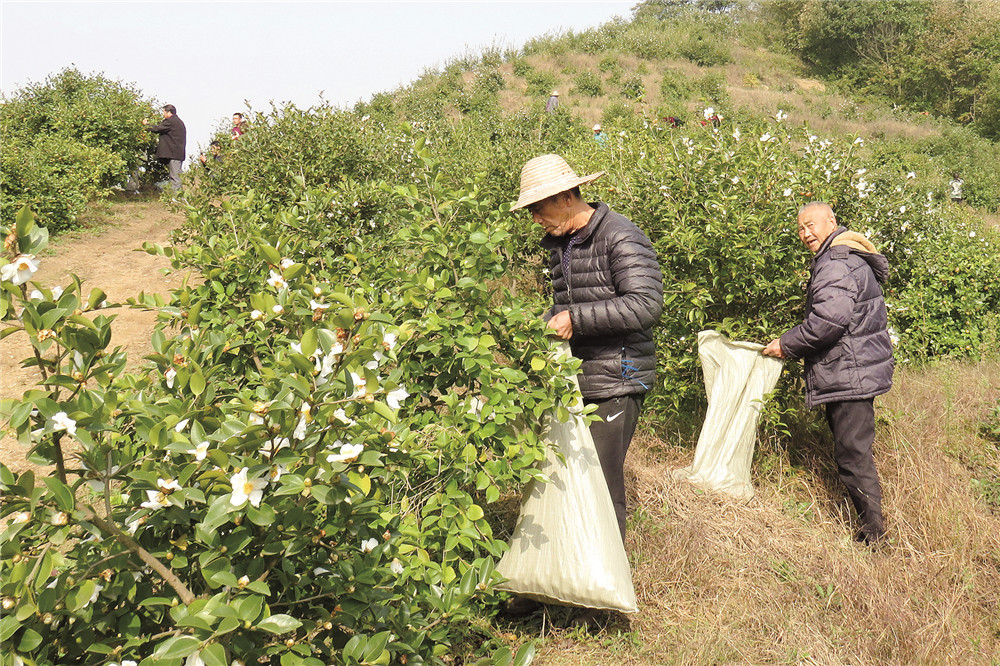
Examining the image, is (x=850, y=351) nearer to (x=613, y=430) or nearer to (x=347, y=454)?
(x=613, y=430)

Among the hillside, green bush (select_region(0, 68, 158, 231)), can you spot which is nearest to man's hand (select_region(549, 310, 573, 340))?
the hillside

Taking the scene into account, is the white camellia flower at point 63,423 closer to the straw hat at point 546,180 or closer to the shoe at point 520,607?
the straw hat at point 546,180

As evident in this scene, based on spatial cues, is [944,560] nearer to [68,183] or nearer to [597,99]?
[68,183]

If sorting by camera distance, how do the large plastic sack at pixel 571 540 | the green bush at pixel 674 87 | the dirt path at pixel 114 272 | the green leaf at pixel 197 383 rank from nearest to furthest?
the green leaf at pixel 197 383
the large plastic sack at pixel 571 540
the dirt path at pixel 114 272
the green bush at pixel 674 87

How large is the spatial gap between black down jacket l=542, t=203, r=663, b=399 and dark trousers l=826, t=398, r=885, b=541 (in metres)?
1.00

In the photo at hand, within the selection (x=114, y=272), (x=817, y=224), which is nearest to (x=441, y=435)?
(x=817, y=224)

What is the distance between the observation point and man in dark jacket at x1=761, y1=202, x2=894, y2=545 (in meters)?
2.92

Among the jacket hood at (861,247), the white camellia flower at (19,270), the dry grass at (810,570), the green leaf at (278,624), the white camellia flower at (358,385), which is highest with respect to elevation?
the white camellia flower at (19,270)

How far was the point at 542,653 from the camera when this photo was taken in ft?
8.14

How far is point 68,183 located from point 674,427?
9062 millimetres

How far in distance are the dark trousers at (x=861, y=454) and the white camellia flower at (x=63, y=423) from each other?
2.83 metres

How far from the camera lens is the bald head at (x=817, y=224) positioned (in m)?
3.09

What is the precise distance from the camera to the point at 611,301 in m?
2.43

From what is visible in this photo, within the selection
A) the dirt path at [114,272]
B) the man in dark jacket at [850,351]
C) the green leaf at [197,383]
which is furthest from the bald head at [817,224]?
the dirt path at [114,272]
